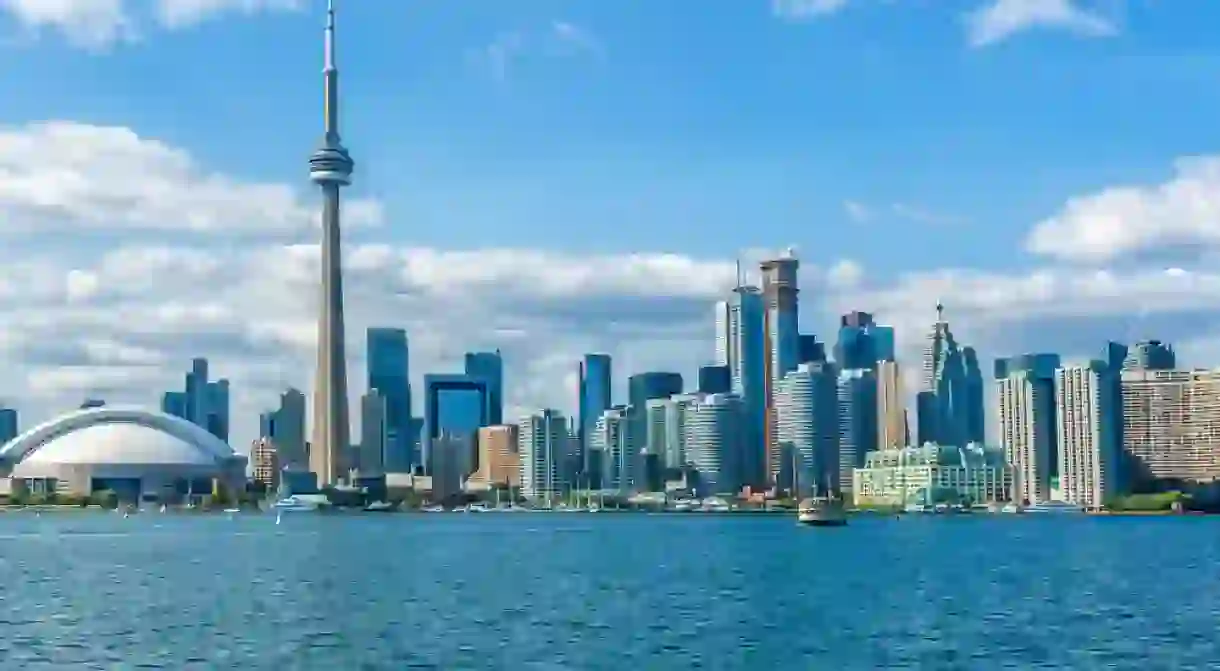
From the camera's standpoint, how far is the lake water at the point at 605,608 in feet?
146

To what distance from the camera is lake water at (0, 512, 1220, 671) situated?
44531mm

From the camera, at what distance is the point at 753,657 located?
146ft

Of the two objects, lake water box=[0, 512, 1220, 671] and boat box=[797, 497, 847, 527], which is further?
boat box=[797, 497, 847, 527]

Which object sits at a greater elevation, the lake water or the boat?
the lake water

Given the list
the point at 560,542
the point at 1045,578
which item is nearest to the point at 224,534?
the point at 560,542

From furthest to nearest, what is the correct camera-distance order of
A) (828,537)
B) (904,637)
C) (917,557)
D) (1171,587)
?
(828,537), (917,557), (1171,587), (904,637)

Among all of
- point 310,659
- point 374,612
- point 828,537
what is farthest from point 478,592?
point 828,537

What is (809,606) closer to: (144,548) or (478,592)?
(478,592)

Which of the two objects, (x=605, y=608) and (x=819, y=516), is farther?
(x=819, y=516)

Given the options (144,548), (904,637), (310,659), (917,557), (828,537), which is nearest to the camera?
(310,659)

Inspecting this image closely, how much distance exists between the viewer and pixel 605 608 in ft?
194

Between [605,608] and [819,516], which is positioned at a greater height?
[605,608]

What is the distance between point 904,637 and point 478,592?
2114 cm

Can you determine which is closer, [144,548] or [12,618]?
[12,618]
